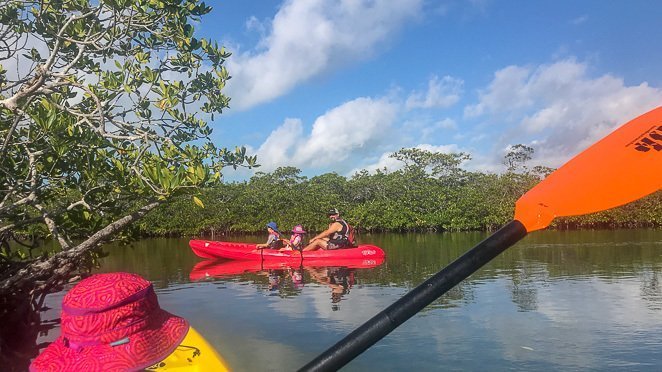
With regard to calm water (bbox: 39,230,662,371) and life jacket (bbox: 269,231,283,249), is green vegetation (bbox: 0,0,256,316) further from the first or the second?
life jacket (bbox: 269,231,283,249)

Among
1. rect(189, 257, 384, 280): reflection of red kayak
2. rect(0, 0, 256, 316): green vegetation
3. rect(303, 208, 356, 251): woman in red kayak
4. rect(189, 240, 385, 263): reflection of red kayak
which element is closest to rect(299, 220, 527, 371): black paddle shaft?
rect(0, 0, 256, 316): green vegetation

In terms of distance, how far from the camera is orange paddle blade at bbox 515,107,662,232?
1046 mm

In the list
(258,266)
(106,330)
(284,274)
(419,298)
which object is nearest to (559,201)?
(419,298)

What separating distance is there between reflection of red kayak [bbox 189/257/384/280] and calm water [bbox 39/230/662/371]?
178 mm

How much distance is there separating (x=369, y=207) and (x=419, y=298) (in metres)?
31.7

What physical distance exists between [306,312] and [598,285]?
5201mm

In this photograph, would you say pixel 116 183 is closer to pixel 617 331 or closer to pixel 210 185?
pixel 210 185

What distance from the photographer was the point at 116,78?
4609 millimetres

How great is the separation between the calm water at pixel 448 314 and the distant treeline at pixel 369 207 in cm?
1900

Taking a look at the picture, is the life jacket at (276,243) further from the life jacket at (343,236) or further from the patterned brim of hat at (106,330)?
the patterned brim of hat at (106,330)

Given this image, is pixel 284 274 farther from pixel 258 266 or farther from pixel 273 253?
pixel 273 253

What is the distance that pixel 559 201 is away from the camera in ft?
3.63

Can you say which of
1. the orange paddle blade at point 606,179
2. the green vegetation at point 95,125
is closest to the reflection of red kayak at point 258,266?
the green vegetation at point 95,125

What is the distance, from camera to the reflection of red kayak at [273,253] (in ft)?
45.3
